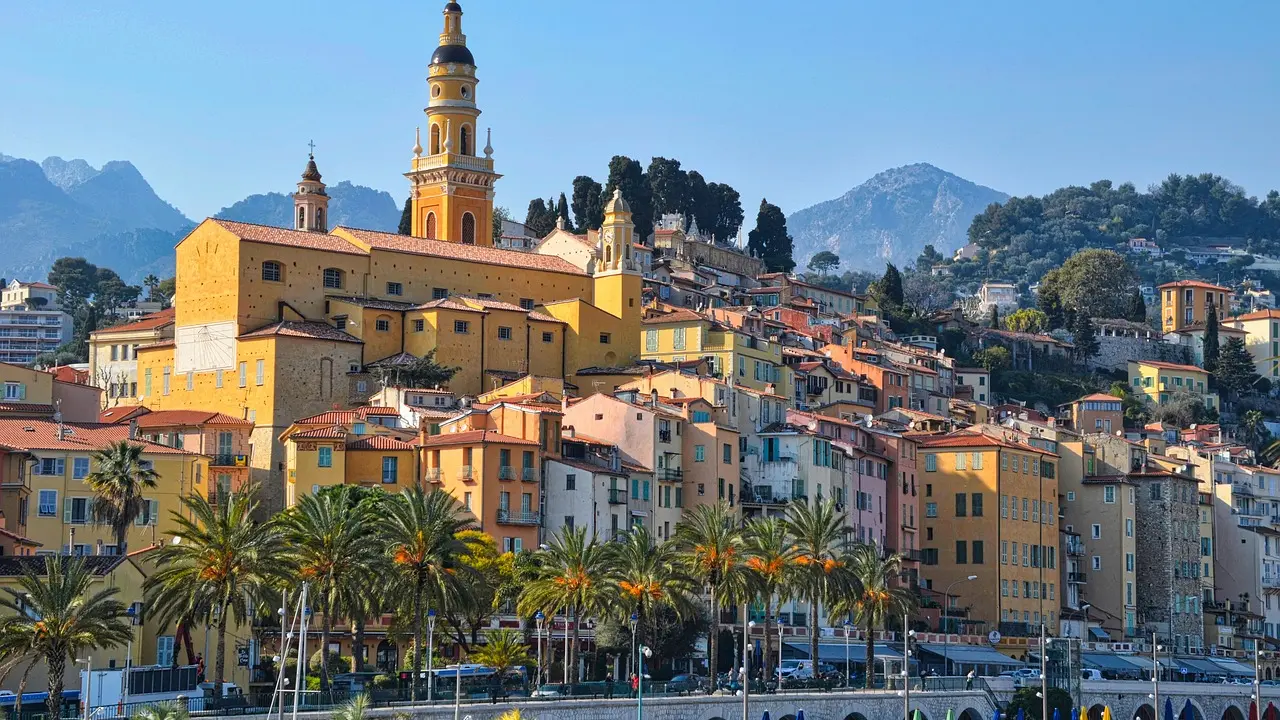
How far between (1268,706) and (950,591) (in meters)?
16.8

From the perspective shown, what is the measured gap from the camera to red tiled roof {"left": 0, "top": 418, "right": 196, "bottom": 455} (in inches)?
3091

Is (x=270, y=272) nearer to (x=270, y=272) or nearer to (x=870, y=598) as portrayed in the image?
(x=270, y=272)

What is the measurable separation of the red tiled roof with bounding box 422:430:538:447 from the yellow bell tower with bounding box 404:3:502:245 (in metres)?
39.5

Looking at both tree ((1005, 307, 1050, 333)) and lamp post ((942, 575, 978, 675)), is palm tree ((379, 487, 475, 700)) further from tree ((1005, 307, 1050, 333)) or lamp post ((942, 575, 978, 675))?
tree ((1005, 307, 1050, 333))

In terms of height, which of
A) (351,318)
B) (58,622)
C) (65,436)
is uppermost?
(351,318)

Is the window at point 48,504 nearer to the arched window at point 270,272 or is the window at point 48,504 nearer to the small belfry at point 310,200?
the arched window at point 270,272

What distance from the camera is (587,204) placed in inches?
6393

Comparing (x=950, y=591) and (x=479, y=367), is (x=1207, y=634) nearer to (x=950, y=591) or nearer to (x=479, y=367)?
(x=950, y=591)

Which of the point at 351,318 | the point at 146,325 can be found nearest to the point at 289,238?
the point at 351,318

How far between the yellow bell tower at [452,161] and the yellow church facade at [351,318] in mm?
11150

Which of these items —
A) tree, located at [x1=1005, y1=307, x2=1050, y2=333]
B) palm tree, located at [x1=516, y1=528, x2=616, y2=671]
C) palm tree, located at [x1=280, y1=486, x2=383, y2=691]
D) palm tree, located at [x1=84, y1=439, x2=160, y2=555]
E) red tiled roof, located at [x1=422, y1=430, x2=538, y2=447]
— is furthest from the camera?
tree, located at [x1=1005, y1=307, x2=1050, y2=333]

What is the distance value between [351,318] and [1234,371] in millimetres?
95426

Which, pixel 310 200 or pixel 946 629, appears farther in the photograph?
pixel 310 200

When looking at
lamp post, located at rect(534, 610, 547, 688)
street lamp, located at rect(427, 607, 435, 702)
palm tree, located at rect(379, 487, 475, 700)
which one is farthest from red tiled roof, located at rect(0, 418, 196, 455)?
palm tree, located at rect(379, 487, 475, 700)
